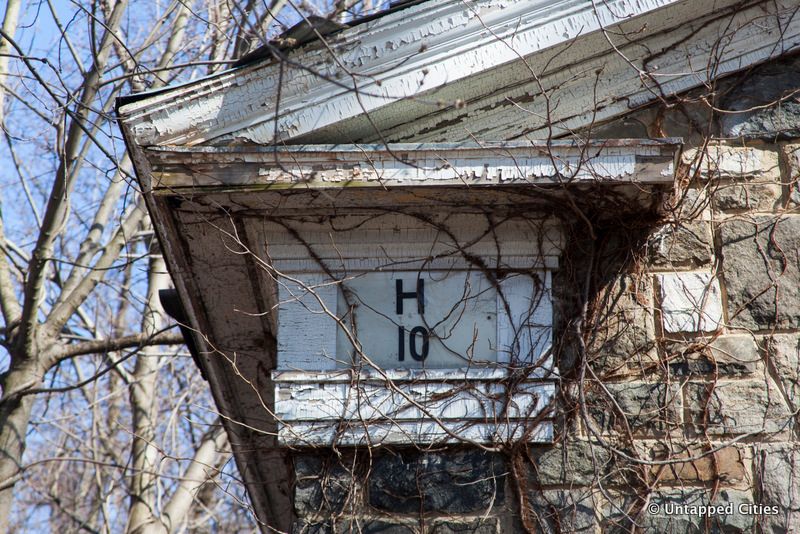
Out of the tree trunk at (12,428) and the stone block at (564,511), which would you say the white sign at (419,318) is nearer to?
the stone block at (564,511)

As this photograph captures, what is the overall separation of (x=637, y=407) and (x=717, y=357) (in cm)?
34

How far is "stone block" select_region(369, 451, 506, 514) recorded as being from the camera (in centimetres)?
316

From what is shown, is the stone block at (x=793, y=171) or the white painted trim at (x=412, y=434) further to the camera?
the stone block at (x=793, y=171)

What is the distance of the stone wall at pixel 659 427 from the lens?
313 cm

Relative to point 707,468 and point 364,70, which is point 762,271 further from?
point 364,70

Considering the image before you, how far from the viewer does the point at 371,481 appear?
126 inches

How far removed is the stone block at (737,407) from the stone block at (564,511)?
47cm

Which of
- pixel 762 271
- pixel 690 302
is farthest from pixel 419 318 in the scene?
pixel 762 271

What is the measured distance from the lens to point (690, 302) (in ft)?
11.2

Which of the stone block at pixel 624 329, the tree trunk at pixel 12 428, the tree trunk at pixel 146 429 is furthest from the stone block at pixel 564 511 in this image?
the tree trunk at pixel 146 429

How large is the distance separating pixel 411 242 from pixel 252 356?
1.08 meters

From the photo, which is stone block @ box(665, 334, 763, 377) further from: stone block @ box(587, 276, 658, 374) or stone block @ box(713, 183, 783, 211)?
stone block @ box(713, 183, 783, 211)

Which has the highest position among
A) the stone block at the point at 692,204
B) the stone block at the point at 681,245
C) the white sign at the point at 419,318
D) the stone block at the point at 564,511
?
the stone block at the point at 692,204

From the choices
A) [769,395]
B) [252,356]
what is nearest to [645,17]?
[769,395]
